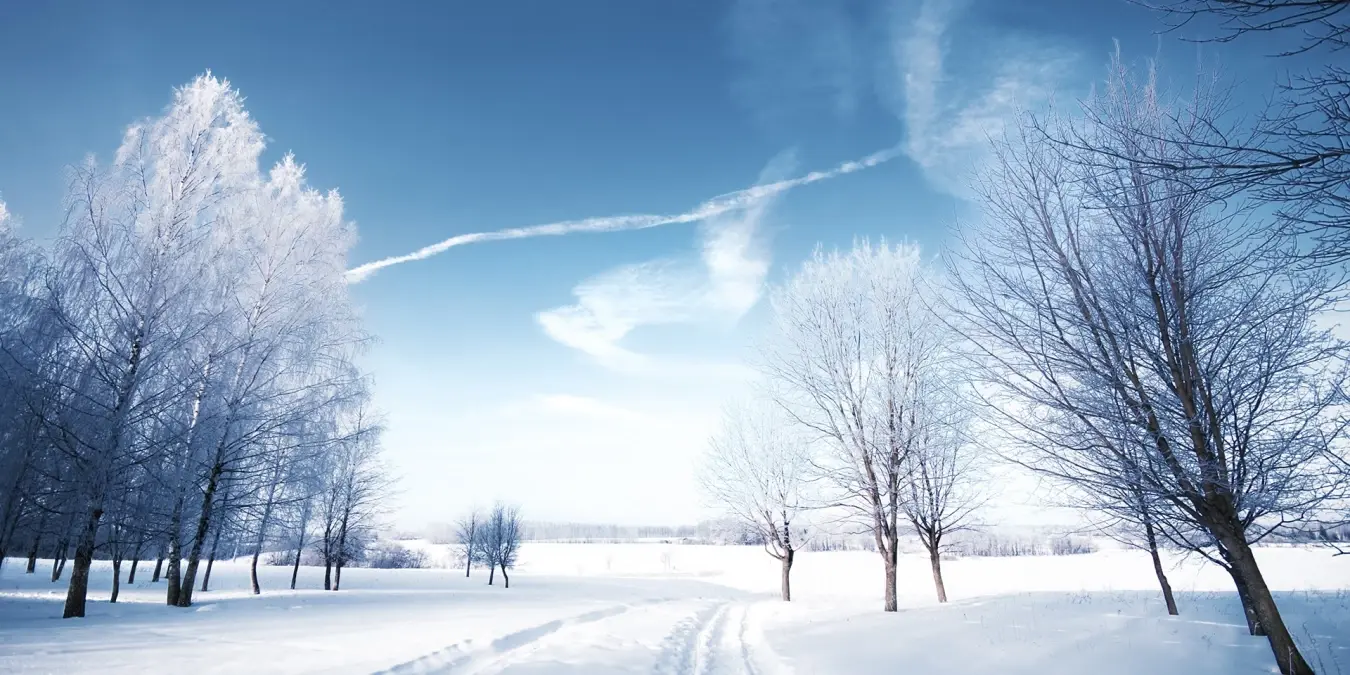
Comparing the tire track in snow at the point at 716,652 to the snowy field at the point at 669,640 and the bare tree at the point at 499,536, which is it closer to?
the snowy field at the point at 669,640

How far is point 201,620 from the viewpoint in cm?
1083

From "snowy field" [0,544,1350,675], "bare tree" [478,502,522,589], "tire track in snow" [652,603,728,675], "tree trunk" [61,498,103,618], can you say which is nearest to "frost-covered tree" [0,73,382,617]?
"tree trunk" [61,498,103,618]

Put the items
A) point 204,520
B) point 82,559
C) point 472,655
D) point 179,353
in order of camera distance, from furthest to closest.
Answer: point 204,520 → point 179,353 → point 82,559 → point 472,655

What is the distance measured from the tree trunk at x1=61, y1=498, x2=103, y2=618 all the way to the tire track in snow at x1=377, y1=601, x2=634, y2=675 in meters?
8.35

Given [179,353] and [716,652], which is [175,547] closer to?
[179,353]

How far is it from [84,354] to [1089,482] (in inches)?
680

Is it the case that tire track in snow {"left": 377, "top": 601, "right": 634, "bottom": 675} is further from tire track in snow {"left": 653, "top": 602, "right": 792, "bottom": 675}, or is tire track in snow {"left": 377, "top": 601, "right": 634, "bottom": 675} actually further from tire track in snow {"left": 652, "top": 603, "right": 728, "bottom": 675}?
tire track in snow {"left": 653, "top": 602, "right": 792, "bottom": 675}

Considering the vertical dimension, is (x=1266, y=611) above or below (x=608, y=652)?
above

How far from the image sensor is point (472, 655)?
300 inches

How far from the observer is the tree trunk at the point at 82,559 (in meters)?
10.2

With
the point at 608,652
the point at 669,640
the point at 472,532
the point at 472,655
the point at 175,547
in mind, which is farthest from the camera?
the point at 472,532

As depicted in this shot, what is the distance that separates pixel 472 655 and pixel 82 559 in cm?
914

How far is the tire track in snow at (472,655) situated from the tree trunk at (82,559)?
27.4 ft

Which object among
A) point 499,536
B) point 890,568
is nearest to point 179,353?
point 890,568
